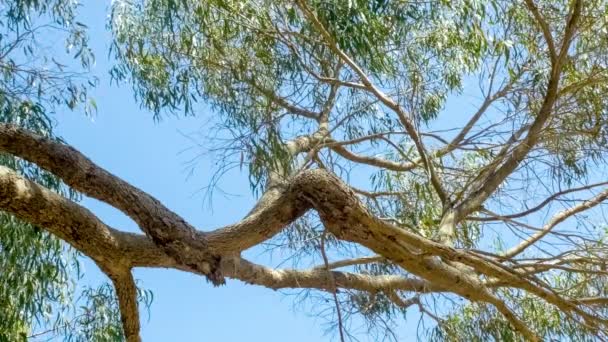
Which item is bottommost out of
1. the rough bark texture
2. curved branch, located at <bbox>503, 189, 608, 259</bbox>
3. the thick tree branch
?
the rough bark texture

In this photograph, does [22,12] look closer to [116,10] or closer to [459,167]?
[116,10]

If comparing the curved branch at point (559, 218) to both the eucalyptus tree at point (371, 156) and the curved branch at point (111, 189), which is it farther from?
the curved branch at point (111, 189)

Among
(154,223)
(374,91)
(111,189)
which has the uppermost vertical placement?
(374,91)

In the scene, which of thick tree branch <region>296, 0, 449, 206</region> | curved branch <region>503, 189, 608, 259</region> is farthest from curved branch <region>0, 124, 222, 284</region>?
curved branch <region>503, 189, 608, 259</region>

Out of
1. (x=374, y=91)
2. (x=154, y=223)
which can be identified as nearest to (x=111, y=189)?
A: (x=154, y=223)

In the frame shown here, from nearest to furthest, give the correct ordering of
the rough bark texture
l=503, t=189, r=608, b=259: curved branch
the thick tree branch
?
the rough bark texture → the thick tree branch → l=503, t=189, r=608, b=259: curved branch

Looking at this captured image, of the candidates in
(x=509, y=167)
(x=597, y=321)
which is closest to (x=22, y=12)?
(x=509, y=167)

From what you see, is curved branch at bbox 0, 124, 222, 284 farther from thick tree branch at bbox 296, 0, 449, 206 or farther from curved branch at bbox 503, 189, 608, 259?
curved branch at bbox 503, 189, 608, 259

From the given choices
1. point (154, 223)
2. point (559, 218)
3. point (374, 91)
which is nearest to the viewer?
point (154, 223)

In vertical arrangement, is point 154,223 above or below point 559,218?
below

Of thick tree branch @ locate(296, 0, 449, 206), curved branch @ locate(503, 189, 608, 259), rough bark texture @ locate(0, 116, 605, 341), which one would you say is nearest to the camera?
rough bark texture @ locate(0, 116, 605, 341)

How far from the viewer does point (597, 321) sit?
2834 mm

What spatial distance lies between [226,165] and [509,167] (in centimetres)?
111

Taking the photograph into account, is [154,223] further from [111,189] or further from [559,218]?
[559,218]
